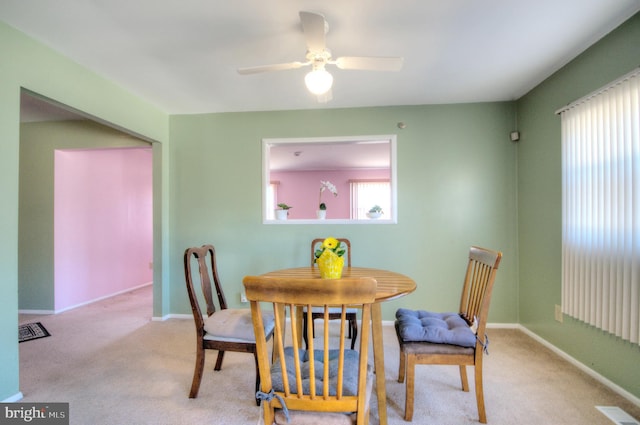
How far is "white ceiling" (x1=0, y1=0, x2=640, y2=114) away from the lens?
1.66m

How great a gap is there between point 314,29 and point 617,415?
108 inches

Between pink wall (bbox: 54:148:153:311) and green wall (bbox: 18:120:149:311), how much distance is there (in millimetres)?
91

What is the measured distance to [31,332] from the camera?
2.89 m

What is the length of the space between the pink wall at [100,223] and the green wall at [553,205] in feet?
17.4

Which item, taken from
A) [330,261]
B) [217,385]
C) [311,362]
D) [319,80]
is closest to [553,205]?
[330,261]

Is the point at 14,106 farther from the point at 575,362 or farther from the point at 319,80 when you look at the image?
the point at 575,362

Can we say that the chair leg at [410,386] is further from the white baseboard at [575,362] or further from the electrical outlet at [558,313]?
the electrical outlet at [558,313]

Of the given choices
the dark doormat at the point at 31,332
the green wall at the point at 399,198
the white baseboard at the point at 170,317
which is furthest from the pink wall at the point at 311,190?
the dark doormat at the point at 31,332

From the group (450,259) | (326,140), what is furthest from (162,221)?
(450,259)

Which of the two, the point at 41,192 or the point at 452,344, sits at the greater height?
the point at 41,192

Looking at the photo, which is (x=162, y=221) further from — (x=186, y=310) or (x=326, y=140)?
(x=326, y=140)

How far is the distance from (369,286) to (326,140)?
2508 mm

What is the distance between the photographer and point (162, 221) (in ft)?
10.7

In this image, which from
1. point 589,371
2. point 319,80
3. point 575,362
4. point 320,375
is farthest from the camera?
point 575,362
